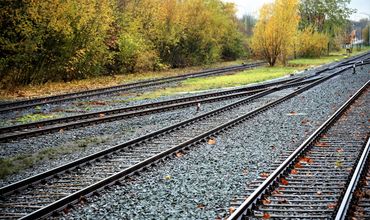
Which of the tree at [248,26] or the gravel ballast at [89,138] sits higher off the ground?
the tree at [248,26]

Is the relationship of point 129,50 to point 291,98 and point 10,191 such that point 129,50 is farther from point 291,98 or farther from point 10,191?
point 10,191

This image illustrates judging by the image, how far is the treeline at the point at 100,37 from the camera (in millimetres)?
24250

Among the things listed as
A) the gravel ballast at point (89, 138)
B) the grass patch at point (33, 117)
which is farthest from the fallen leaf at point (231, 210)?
the grass patch at point (33, 117)

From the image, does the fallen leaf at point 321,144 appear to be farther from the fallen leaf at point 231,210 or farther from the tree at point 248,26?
the tree at point 248,26

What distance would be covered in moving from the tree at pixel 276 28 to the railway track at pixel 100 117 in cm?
2105

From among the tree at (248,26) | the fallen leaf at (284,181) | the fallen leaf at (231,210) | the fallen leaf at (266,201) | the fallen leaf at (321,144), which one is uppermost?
the tree at (248,26)

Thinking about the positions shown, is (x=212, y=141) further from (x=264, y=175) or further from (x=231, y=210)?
(x=231, y=210)

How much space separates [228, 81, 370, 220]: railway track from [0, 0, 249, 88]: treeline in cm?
1888

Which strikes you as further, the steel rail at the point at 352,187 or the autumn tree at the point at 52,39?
the autumn tree at the point at 52,39

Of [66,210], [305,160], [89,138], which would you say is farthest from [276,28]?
[66,210]

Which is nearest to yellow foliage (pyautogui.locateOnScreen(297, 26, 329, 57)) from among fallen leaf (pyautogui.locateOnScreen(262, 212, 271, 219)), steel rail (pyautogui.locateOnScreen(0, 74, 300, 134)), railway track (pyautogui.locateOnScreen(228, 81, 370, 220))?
steel rail (pyautogui.locateOnScreen(0, 74, 300, 134))

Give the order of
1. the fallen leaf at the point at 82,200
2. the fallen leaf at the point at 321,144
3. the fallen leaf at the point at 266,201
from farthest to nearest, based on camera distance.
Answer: the fallen leaf at the point at 321,144
the fallen leaf at the point at 82,200
the fallen leaf at the point at 266,201

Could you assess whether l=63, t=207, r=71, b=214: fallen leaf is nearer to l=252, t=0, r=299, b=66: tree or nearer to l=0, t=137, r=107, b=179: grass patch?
l=0, t=137, r=107, b=179: grass patch

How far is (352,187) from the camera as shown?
23.8 feet
